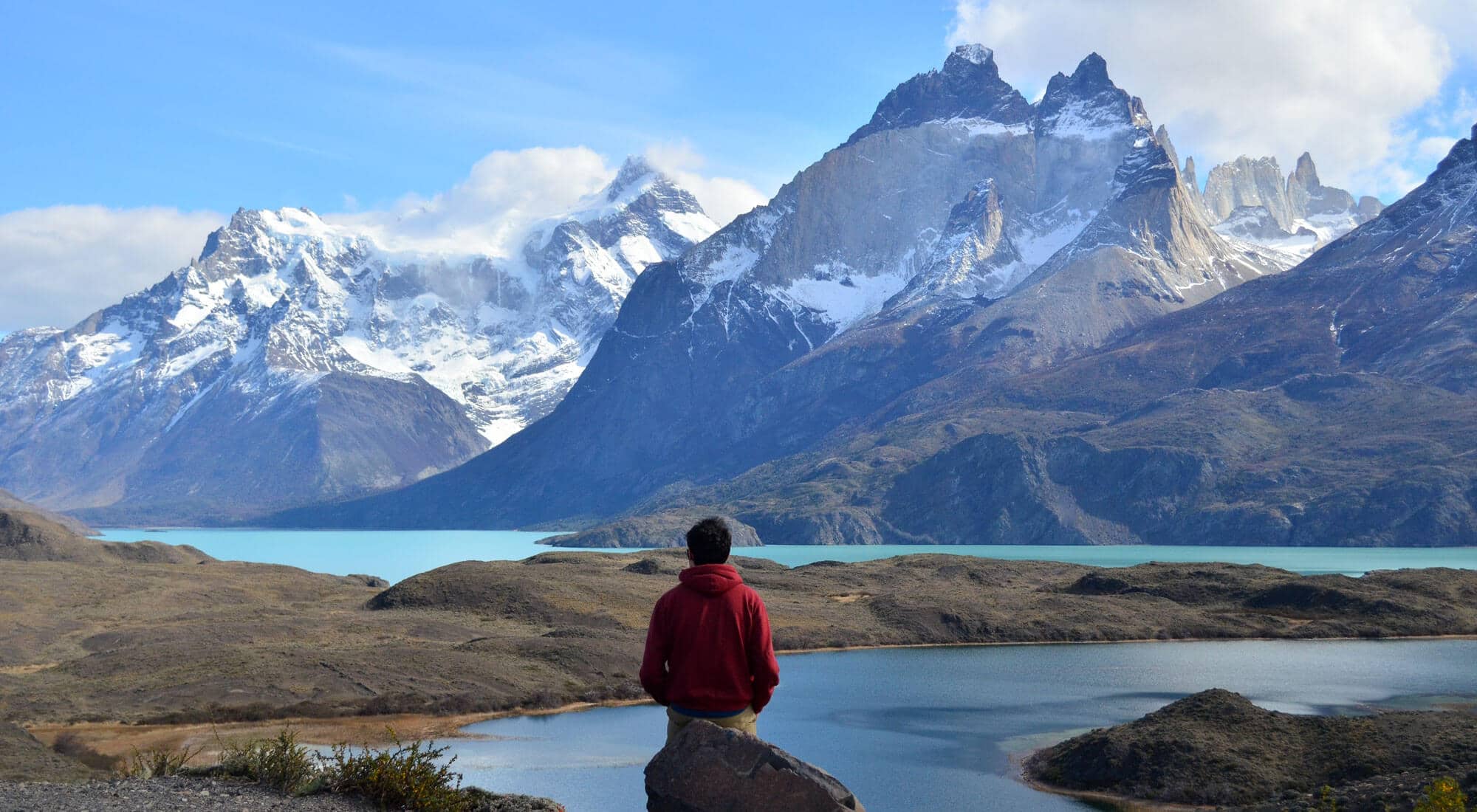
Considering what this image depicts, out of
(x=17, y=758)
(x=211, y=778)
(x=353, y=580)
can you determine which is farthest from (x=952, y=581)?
(x=211, y=778)

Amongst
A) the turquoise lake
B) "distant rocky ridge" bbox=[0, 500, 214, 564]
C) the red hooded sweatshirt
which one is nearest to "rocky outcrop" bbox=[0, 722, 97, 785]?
the turquoise lake

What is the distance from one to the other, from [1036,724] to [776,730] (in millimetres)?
10993

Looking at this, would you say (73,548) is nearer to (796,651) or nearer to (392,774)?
(796,651)

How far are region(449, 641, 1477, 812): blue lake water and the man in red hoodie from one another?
2690cm

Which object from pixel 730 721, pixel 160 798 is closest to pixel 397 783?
pixel 160 798

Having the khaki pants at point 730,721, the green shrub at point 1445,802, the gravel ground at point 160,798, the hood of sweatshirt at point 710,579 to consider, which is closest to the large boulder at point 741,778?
the khaki pants at point 730,721

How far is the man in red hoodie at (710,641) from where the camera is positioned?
1661 centimetres

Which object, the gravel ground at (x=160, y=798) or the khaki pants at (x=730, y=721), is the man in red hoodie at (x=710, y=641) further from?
the gravel ground at (x=160, y=798)

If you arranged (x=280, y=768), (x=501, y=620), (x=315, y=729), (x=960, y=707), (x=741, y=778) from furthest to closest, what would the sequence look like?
1. (x=501, y=620)
2. (x=960, y=707)
3. (x=315, y=729)
4. (x=280, y=768)
5. (x=741, y=778)

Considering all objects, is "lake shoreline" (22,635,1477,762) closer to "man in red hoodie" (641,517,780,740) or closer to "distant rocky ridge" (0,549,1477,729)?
"distant rocky ridge" (0,549,1477,729)

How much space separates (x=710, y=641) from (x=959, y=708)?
52897 millimetres

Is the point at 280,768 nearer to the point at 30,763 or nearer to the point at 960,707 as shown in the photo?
the point at 30,763

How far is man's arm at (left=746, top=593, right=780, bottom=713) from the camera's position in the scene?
654 inches

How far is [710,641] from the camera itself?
54.7ft
